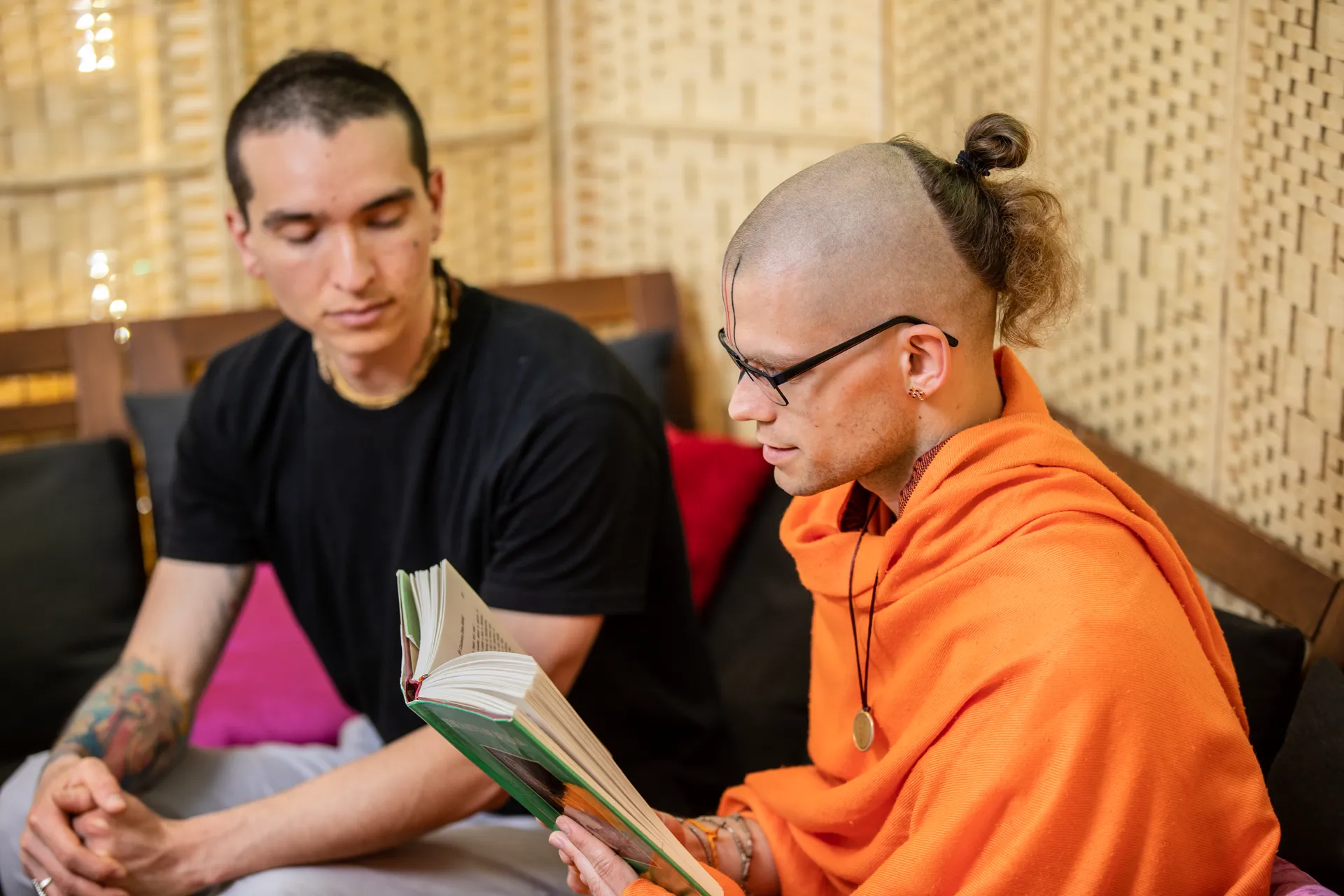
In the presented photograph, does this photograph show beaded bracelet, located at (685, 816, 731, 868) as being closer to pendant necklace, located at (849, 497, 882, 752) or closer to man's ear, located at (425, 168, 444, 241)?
pendant necklace, located at (849, 497, 882, 752)

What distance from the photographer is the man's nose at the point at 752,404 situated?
1151mm

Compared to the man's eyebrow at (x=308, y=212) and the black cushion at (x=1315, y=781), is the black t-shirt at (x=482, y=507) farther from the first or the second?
the black cushion at (x=1315, y=781)

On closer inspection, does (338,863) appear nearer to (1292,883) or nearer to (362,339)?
(362,339)

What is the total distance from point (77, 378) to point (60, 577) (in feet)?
1.60

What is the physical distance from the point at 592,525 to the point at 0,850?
2.89 ft

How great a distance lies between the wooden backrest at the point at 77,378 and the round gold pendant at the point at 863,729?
6.22 feet

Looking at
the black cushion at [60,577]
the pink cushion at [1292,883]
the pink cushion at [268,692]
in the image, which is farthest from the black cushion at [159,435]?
the pink cushion at [1292,883]

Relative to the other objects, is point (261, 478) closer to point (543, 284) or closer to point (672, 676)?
point (672, 676)

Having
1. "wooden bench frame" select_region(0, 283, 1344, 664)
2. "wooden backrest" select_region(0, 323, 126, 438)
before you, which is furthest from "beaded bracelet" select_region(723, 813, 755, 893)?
"wooden backrest" select_region(0, 323, 126, 438)

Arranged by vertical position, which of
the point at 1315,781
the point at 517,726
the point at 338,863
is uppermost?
the point at 517,726

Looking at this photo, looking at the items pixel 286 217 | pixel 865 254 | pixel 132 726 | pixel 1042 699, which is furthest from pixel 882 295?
pixel 132 726

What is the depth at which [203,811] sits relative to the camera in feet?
5.46

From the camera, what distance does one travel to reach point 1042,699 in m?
0.99

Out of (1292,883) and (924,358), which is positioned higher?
(924,358)
